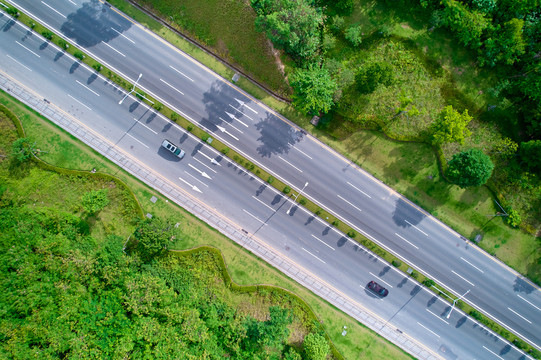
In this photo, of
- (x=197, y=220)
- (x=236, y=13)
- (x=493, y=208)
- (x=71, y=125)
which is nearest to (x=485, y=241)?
(x=493, y=208)

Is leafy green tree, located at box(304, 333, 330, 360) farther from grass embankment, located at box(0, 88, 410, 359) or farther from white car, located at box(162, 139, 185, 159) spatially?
white car, located at box(162, 139, 185, 159)

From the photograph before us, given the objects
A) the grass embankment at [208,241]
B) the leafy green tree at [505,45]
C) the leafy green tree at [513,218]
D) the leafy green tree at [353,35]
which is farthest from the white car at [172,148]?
the leafy green tree at [513,218]

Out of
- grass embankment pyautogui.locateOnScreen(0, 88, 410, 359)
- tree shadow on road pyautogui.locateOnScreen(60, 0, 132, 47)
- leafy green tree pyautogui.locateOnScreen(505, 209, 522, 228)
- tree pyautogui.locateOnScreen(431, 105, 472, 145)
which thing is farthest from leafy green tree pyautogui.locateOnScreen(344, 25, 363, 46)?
grass embankment pyautogui.locateOnScreen(0, 88, 410, 359)

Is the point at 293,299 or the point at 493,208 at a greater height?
the point at 493,208

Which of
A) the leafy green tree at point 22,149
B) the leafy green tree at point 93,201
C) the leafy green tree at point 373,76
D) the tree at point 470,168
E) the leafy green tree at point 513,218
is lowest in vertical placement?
the leafy green tree at point 22,149

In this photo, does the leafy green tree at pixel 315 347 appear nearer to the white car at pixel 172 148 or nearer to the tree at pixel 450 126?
the white car at pixel 172 148

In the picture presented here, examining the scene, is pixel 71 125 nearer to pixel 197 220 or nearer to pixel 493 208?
pixel 197 220

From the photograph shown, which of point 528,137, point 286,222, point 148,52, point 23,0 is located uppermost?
point 528,137
